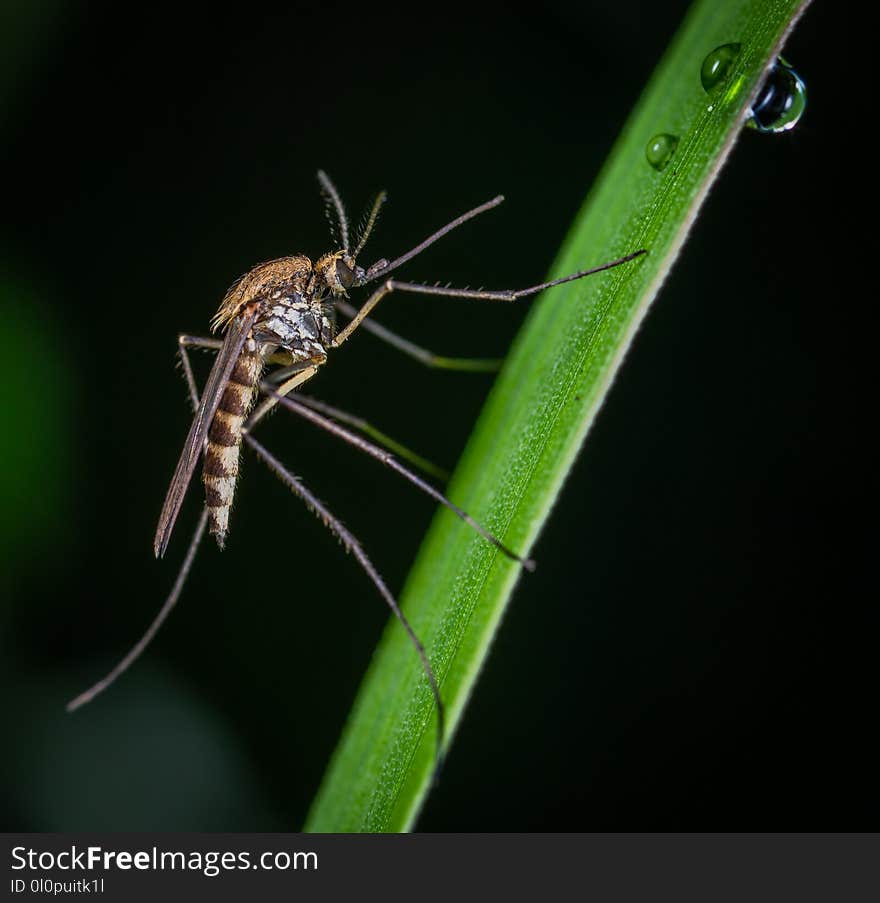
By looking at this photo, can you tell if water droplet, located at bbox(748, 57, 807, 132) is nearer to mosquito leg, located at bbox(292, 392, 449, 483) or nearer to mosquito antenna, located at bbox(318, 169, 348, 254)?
mosquito antenna, located at bbox(318, 169, 348, 254)

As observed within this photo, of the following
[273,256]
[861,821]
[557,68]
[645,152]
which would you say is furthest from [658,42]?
[861,821]

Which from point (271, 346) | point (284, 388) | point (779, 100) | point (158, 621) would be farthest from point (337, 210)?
point (779, 100)

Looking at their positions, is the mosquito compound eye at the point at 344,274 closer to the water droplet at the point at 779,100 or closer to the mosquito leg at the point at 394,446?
the mosquito leg at the point at 394,446

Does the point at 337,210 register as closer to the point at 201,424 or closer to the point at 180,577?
the point at 201,424

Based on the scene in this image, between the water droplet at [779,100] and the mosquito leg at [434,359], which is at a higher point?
the water droplet at [779,100]

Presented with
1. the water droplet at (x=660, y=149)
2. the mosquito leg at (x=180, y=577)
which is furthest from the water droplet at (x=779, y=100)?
the mosquito leg at (x=180, y=577)

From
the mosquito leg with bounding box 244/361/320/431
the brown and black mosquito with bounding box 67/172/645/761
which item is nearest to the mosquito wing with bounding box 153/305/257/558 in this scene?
the brown and black mosquito with bounding box 67/172/645/761
